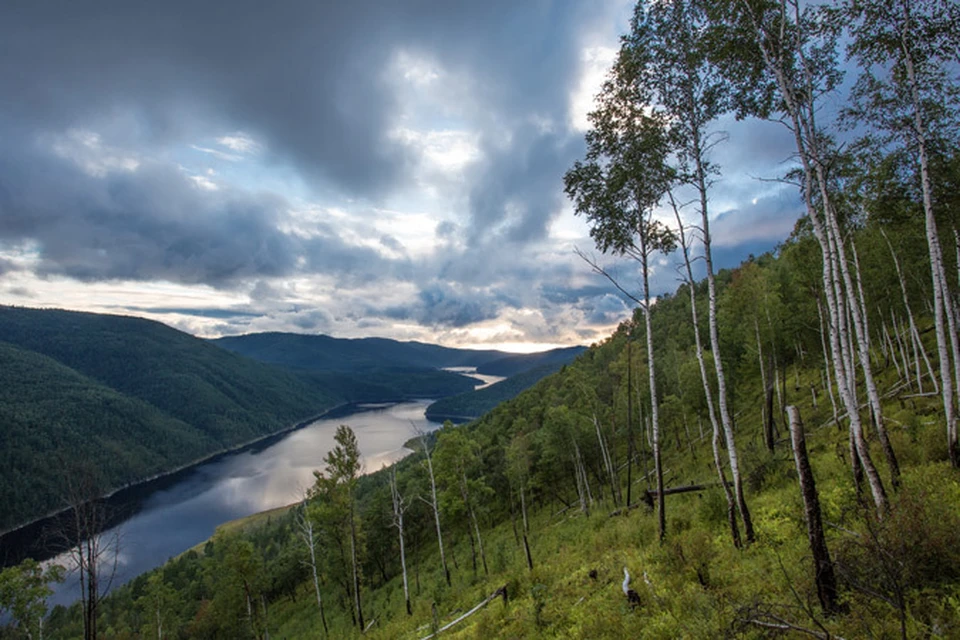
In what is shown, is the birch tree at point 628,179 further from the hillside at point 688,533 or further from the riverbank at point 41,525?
the riverbank at point 41,525

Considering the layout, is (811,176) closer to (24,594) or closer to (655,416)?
(655,416)

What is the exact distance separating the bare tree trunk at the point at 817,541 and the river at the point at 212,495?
6337cm

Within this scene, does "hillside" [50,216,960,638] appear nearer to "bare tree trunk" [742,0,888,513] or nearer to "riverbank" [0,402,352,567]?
"bare tree trunk" [742,0,888,513]

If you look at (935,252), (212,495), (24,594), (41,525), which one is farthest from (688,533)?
(41,525)

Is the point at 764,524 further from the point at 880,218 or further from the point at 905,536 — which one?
the point at 880,218

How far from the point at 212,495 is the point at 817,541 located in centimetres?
14997

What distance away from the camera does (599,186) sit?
1360 cm

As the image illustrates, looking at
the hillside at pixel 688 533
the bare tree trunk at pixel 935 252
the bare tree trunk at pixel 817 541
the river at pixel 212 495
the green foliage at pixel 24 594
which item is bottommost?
the river at pixel 212 495

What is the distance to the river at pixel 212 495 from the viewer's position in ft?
269

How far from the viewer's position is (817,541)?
5.04m

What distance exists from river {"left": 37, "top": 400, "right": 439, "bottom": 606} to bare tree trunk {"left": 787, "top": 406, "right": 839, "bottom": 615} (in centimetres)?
6337

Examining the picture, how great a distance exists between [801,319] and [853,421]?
2064 cm

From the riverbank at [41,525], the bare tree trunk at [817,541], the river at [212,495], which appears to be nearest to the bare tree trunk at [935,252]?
the bare tree trunk at [817,541]

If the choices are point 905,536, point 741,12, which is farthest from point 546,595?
point 741,12
